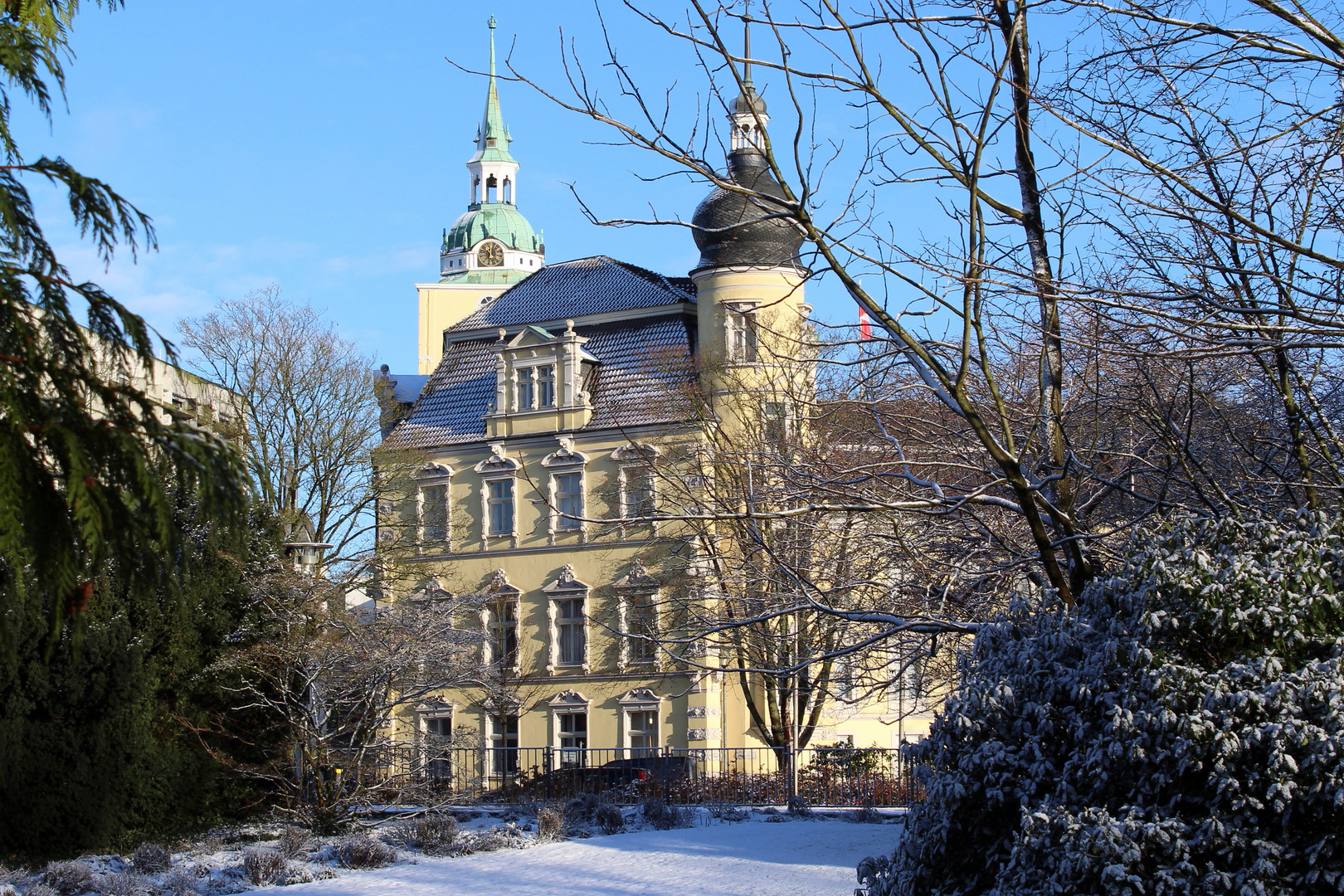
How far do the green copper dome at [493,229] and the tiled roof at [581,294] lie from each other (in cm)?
4539

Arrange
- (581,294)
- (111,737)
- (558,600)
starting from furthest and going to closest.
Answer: (581,294)
(558,600)
(111,737)

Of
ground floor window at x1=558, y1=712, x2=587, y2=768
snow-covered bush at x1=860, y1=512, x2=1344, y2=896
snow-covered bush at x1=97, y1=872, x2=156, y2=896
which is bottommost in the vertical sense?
snow-covered bush at x1=97, y1=872, x2=156, y2=896

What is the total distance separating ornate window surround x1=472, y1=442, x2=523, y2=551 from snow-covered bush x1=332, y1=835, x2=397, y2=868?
67.8 feet

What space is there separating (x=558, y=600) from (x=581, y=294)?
8.61 meters

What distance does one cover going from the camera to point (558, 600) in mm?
35000

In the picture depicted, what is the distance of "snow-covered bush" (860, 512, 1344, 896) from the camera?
629 centimetres

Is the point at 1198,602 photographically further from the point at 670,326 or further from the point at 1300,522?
the point at 670,326

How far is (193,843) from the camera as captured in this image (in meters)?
16.3

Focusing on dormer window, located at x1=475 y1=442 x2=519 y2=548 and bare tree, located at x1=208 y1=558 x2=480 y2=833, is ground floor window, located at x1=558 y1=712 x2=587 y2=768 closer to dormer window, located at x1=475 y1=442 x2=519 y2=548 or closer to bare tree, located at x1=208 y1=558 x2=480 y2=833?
dormer window, located at x1=475 y1=442 x2=519 y2=548

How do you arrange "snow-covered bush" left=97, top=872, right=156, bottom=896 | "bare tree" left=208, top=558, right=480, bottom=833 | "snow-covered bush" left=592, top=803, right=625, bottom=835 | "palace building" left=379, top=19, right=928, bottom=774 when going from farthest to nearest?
→ "palace building" left=379, top=19, right=928, bottom=774, "snow-covered bush" left=592, top=803, right=625, bottom=835, "bare tree" left=208, top=558, right=480, bottom=833, "snow-covered bush" left=97, top=872, right=156, bottom=896

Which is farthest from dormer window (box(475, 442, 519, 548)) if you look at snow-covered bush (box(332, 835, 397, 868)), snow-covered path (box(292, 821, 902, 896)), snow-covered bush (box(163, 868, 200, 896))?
snow-covered bush (box(163, 868, 200, 896))

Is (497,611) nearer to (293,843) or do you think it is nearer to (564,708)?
(564,708)

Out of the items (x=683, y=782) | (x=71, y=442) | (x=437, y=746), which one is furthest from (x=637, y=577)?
(x=71, y=442)

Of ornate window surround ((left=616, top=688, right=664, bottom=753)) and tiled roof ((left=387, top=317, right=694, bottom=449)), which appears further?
tiled roof ((left=387, top=317, right=694, bottom=449))
